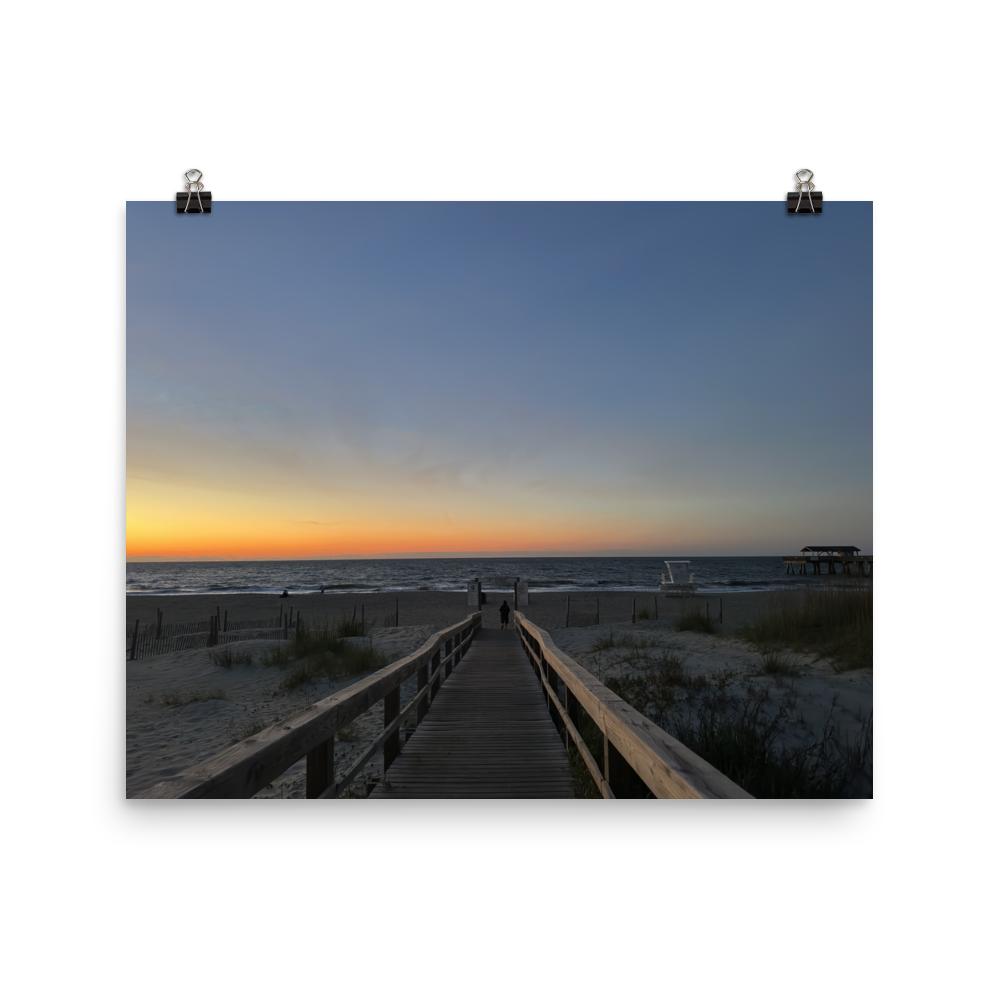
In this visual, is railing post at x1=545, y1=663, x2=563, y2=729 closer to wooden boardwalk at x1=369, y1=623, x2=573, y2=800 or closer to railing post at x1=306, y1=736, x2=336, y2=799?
wooden boardwalk at x1=369, y1=623, x2=573, y2=800

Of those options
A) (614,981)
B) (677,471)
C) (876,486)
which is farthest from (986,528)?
(614,981)

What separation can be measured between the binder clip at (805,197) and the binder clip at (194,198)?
260cm

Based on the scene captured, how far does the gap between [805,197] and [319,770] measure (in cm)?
325

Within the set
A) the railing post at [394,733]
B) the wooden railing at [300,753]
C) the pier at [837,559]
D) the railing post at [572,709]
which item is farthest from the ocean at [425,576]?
the wooden railing at [300,753]

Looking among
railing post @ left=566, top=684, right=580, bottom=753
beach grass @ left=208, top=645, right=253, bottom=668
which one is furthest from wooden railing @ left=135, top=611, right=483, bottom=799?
beach grass @ left=208, top=645, right=253, bottom=668

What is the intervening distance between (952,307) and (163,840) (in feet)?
12.8

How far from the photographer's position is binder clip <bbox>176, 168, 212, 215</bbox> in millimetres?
2211

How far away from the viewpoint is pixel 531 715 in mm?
3863

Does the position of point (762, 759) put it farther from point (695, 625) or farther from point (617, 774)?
point (695, 625)


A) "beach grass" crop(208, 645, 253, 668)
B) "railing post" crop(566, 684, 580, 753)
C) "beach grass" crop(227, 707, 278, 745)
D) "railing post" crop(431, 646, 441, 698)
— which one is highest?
"railing post" crop(566, 684, 580, 753)

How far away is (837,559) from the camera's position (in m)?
2.92

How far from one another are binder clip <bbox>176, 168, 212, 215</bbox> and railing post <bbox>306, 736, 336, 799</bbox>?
2382 mm

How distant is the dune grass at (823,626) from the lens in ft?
12.6

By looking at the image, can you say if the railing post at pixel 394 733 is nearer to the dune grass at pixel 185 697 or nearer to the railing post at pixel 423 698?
the railing post at pixel 423 698
